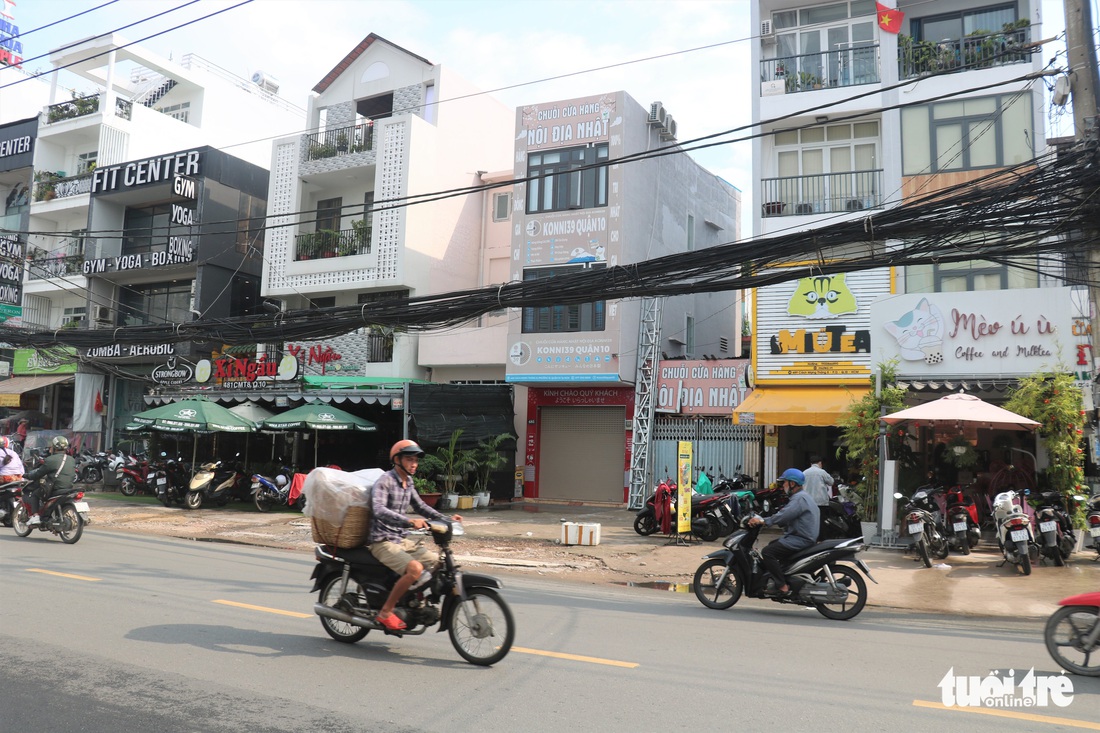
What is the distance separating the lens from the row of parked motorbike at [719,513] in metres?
14.6

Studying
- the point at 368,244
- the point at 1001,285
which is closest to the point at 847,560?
the point at 1001,285

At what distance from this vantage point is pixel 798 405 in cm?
1759

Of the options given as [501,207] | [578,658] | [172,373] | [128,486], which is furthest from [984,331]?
[172,373]

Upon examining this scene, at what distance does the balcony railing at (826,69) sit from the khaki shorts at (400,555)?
1655 cm

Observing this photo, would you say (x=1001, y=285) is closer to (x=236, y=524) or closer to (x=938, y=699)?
(x=938, y=699)

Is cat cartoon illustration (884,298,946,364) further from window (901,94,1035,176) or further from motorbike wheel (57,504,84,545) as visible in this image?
motorbike wheel (57,504,84,545)

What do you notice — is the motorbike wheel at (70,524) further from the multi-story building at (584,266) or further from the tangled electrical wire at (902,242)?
the multi-story building at (584,266)

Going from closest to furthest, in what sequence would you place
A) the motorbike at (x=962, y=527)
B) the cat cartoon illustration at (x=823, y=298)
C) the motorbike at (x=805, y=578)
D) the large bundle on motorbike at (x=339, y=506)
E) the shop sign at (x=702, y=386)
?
the large bundle on motorbike at (x=339, y=506)
the motorbike at (x=805, y=578)
the motorbike at (x=962, y=527)
the cat cartoon illustration at (x=823, y=298)
the shop sign at (x=702, y=386)

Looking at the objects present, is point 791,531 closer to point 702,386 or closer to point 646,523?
point 646,523

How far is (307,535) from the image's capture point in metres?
15.5

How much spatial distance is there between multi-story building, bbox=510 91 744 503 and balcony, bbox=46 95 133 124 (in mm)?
17840

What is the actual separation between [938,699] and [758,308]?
47.6 ft

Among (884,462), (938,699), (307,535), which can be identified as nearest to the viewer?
(938,699)

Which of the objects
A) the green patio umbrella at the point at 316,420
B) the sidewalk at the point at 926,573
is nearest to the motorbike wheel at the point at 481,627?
the sidewalk at the point at 926,573
